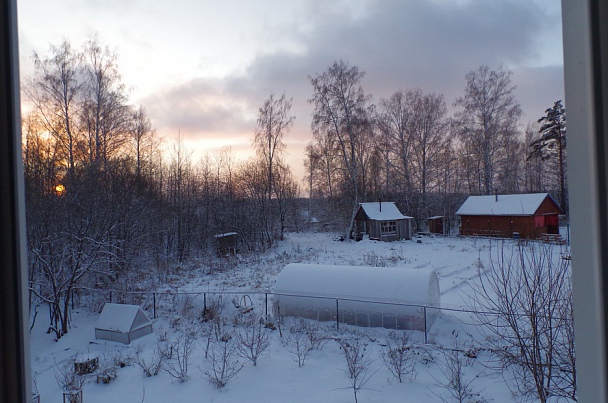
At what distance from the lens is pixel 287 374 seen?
563 centimetres

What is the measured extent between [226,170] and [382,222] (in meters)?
11.8

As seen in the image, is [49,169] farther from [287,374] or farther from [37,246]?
[287,374]

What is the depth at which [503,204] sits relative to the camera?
22.5 metres

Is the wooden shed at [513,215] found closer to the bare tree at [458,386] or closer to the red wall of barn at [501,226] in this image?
the red wall of barn at [501,226]

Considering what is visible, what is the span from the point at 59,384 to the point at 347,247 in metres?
16.7

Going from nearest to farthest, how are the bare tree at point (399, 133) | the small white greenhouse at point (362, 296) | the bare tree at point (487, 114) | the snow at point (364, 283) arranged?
1. the small white greenhouse at point (362, 296)
2. the snow at point (364, 283)
3. the bare tree at point (487, 114)
4. the bare tree at point (399, 133)

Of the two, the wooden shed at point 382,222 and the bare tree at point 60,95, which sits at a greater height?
the bare tree at point 60,95

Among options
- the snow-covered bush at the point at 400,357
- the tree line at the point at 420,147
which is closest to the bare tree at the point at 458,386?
the snow-covered bush at the point at 400,357

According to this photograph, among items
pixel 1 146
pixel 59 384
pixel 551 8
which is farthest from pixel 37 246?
pixel 551 8

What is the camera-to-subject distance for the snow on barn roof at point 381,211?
75.0 feet

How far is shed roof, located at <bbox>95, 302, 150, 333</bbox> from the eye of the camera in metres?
7.46

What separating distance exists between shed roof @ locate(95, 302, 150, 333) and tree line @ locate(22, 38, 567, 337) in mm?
1632

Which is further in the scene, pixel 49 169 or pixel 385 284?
pixel 49 169

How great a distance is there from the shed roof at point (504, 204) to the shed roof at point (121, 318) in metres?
21.3
